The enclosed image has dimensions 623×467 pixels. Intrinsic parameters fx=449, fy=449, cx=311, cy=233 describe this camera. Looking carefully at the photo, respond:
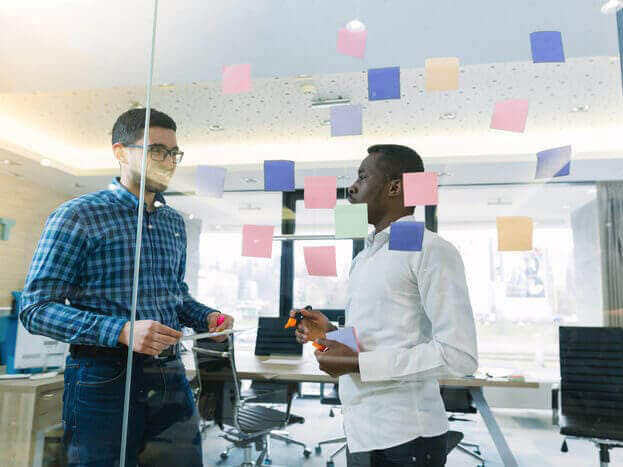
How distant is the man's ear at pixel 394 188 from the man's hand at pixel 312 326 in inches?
13.3

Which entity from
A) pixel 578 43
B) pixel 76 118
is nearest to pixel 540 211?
pixel 578 43

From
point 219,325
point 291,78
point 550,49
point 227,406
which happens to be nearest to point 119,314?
point 219,325

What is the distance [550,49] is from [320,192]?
73 cm

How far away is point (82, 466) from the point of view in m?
1.21

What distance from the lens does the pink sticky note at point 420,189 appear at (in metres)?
1.06

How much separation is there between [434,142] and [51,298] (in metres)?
1.05

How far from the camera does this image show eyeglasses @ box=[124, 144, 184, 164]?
4.40 feet

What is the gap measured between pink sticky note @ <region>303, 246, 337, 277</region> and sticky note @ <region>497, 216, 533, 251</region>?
41cm

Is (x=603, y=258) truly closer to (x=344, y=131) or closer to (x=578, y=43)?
(x=578, y=43)

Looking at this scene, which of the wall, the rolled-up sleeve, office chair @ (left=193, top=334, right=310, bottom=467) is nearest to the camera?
the rolled-up sleeve

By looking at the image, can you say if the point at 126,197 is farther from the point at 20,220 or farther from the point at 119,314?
the point at 20,220

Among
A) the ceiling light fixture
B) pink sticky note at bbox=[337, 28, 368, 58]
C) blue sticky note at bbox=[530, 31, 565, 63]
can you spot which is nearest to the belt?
the ceiling light fixture

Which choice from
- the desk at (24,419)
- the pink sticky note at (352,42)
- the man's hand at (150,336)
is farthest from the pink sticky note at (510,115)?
the desk at (24,419)

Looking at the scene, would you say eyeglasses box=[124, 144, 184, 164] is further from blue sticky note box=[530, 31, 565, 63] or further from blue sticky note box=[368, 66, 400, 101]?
blue sticky note box=[530, 31, 565, 63]
